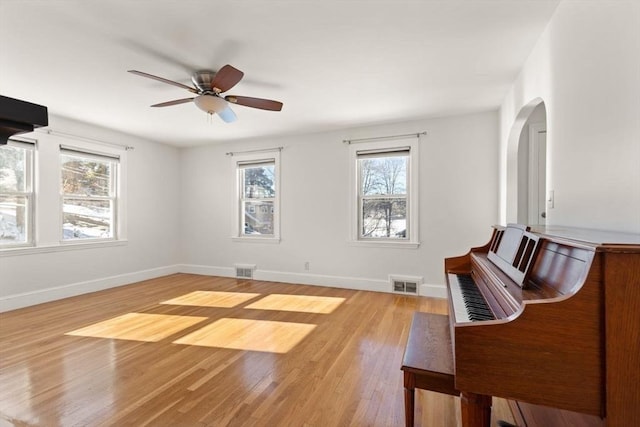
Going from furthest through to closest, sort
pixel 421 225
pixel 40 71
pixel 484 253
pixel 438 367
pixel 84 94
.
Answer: pixel 421 225
pixel 84 94
pixel 40 71
pixel 484 253
pixel 438 367

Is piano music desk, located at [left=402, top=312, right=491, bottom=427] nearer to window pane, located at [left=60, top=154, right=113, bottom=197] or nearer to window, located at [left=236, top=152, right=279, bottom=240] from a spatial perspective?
window, located at [left=236, top=152, right=279, bottom=240]

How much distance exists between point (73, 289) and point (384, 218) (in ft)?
14.8

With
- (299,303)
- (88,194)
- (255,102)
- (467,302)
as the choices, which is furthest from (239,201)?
(467,302)

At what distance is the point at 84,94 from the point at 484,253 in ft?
13.8

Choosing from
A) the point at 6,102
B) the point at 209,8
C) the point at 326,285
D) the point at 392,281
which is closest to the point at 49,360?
the point at 6,102

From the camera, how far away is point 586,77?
151 cm

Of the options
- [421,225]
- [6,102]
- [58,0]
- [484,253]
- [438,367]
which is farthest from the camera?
[421,225]

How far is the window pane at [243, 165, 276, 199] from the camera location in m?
5.24

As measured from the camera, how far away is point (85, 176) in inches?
175

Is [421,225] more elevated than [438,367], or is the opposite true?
[421,225]

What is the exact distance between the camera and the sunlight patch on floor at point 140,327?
2814 mm

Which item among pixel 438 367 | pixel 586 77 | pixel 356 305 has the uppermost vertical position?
pixel 586 77

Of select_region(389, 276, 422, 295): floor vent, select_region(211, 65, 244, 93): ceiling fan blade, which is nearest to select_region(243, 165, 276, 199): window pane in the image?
select_region(389, 276, 422, 295): floor vent

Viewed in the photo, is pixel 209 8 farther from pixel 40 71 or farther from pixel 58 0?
pixel 40 71
